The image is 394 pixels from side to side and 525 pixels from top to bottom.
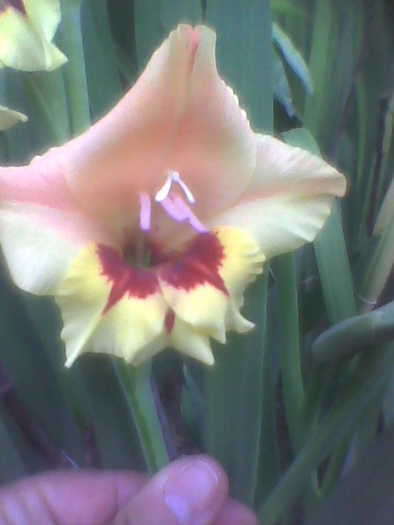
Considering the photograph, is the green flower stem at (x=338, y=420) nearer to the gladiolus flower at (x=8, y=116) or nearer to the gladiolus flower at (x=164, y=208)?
the gladiolus flower at (x=164, y=208)

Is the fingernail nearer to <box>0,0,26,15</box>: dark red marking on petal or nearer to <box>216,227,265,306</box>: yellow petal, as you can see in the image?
<box>216,227,265,306</box>: yellow petal

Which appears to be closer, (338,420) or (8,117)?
(8,117)

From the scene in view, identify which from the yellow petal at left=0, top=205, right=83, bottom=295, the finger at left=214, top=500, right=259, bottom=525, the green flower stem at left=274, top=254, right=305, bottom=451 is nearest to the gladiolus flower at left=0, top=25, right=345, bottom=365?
the yellow petal at left=0, top=205, right=83, bottom=295

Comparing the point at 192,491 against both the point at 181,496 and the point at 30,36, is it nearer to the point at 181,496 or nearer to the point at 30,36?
the point at 181,496

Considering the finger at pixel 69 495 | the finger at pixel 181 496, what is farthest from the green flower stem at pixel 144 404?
the finger at pixel 69 495

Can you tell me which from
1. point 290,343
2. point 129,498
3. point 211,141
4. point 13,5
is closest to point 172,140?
point 211,141

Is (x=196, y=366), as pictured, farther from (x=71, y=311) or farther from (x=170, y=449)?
(x=71, y=311)

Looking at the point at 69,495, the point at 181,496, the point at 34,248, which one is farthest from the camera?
the point at 69,495
